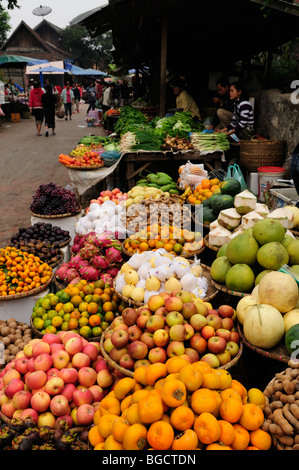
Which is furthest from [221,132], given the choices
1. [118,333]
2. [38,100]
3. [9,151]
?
[38,100]

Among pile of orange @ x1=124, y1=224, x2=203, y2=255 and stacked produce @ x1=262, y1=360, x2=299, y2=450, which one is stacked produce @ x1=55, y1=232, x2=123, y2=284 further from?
stacked produce @ x1=262, y1=360, x2=299, y2=450

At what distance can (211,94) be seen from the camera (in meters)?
11.2

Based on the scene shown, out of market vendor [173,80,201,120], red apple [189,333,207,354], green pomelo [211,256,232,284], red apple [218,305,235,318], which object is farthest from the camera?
market vendor [173,80,201,120]

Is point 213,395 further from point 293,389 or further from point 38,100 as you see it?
point 38,100

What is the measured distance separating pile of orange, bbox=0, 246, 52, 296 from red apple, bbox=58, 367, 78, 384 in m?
1.41

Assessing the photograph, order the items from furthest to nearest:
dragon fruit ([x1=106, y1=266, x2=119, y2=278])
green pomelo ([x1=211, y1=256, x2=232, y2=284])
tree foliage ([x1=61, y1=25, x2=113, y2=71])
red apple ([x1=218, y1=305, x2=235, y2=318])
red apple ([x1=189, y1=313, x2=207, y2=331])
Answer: tree foliage ([x1=61, y1=25, x2=113, y2=71])
dragon fruit ([x1=106, y1=266, x2=119, y2=278])
green pomelo ([x1=211, y1=256, x2=232, y2=284])
red apple ([x1=218, y1=305, x2=235, y2=318])
red apple ([x1=189, y1=313, x2=207, y2=331])

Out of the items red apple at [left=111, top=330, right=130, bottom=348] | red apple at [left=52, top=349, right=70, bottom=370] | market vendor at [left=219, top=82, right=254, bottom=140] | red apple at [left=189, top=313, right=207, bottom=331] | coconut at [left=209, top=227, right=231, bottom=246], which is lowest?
red apple at [left=52, top=349, right=70, bottom=370]

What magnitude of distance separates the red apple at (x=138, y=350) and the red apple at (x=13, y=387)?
811 millimetres

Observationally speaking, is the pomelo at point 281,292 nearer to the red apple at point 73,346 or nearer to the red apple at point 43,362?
the red apple at point 73,346

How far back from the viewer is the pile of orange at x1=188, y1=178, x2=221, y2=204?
183 inches

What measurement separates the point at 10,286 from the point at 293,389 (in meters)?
2.83

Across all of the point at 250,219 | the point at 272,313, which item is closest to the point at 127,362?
the point at 272,313

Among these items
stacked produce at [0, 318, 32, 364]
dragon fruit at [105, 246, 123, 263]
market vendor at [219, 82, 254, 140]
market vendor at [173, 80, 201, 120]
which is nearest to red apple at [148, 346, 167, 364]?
stacked produce at [0, 318, 32, 364]

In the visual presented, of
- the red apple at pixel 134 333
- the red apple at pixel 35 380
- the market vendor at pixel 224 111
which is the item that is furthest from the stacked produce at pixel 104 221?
the market vendor at pixel 224 111
